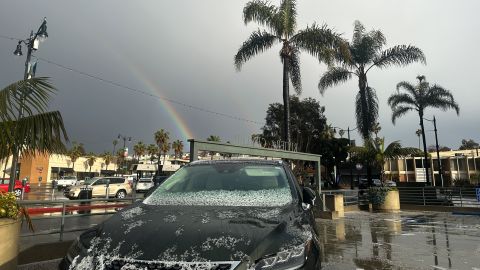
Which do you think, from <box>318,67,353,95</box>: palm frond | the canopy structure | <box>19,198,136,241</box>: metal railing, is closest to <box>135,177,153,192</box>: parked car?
<box>318,67,353,95</box>: palm frond

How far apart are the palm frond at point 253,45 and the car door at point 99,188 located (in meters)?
14.7

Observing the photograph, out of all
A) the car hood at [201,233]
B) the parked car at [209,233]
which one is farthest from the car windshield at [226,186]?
the car hood at [201,233]

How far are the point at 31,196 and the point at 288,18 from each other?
72.3 feet

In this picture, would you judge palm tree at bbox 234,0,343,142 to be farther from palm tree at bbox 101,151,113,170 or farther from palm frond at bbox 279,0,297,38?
palm tree at bbox 101,151,113,170

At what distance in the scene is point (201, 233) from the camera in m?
2.47

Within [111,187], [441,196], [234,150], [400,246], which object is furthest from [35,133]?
[111,187]

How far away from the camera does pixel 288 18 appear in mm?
19328

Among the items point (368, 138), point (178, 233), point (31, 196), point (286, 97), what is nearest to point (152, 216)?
point (178, 233)

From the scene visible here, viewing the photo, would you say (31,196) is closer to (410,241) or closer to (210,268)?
(410,241)

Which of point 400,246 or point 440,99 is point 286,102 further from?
point 440,99

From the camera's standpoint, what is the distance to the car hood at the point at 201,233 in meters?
2.26

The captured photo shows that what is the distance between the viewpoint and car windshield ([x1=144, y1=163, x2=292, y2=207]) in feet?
11.3

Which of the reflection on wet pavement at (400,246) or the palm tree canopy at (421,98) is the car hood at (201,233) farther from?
the palm tree canopy at (421,98)

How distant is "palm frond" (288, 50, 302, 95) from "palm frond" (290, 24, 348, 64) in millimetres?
928
